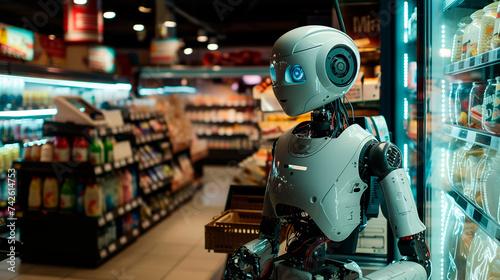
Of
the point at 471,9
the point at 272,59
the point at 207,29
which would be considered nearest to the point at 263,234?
the point at 272,59

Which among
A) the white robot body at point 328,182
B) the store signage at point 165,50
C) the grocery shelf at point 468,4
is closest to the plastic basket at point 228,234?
the white robot body at point 328,182

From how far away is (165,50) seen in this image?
431 inches

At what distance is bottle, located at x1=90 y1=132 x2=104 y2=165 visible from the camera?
495cm

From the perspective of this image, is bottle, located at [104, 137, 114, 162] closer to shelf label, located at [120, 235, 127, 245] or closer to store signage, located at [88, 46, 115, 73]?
shelf label, located at [120, 235, 127, 245]

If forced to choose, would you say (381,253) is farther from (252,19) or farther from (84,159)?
(252,19)

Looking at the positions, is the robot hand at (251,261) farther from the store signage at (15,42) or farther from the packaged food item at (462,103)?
the store signage at (15,42)

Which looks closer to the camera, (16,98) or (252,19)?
(16,98)

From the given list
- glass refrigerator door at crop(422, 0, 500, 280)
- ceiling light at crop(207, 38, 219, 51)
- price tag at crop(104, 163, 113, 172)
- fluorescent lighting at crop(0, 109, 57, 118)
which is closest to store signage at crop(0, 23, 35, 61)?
fluorescent lighting at crop(0, 109, 57, 118)

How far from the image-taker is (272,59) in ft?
6.80

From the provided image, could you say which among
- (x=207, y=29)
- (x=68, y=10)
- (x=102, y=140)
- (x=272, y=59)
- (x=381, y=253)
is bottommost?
(x=381, y=253)

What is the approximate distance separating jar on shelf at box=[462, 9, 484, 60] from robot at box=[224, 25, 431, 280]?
598mm

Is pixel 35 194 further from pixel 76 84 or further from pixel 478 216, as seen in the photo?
pixel 478 216

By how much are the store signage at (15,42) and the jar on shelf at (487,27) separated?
22.2 feet

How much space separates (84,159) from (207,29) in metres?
9.06
